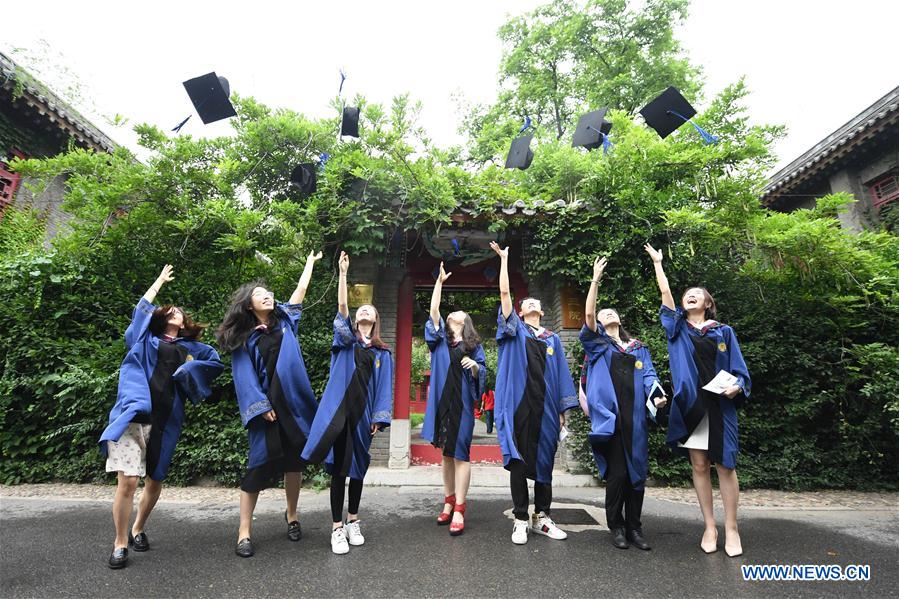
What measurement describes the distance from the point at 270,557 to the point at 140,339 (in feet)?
5.53

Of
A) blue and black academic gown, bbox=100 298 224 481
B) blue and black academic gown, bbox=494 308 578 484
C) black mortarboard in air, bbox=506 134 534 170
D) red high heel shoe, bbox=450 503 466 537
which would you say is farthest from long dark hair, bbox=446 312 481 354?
black mortarboard in air, bbox=506 134 534 170

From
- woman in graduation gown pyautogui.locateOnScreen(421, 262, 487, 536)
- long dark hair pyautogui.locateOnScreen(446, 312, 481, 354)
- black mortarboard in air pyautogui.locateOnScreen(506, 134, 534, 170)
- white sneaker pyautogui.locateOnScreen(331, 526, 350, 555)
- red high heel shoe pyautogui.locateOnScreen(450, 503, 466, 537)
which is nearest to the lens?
white sneaker pyautogui.locateOnScreen(331, 526, 350, 555)

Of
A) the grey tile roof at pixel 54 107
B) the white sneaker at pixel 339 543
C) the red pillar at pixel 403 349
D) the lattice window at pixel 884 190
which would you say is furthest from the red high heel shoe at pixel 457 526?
the lattice window at pixel 884 190

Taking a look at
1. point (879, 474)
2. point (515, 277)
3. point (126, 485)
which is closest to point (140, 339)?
point (126, 485)

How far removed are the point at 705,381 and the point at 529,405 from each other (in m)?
1.22

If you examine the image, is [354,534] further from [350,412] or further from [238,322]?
[238,322]

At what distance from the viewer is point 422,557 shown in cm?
279

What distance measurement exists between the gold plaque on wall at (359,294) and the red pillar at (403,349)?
1.79 ft

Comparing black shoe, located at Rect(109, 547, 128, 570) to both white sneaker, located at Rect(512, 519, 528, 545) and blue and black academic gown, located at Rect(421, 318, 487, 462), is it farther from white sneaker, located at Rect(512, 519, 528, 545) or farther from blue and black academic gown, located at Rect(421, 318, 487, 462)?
white sneaker, located at Rect(512, 519, 528, 545)

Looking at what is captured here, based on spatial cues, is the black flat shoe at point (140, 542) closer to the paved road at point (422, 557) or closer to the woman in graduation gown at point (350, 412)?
the paved road at point (422, 557)

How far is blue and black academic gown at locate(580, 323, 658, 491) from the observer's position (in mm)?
2994

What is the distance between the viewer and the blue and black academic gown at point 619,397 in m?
2.99

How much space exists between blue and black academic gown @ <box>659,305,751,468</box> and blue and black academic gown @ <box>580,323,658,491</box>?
8.3 inches

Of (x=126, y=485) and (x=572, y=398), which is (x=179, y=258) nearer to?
(x=126, y=485)
